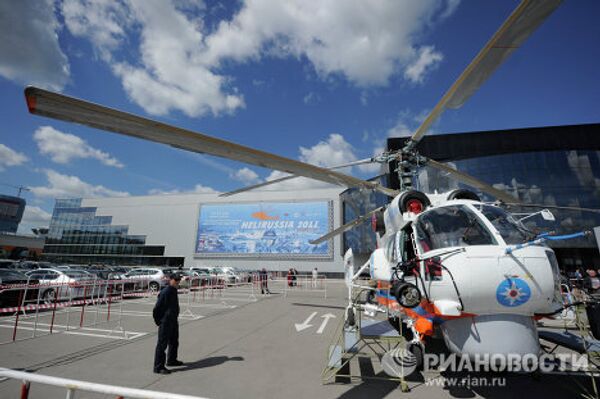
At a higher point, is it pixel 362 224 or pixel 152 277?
pixel 362 224

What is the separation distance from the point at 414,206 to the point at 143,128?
4754mm

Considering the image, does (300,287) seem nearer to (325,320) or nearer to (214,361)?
(325,320)

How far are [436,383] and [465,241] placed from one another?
2.77 meters

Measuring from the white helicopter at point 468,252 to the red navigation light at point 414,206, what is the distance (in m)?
0.53

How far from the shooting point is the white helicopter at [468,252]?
9.98 feet

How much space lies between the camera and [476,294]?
11.5ft

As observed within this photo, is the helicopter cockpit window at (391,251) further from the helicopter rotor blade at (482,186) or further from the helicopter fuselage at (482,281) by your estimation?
the helicopter rotor blade at (482,186)

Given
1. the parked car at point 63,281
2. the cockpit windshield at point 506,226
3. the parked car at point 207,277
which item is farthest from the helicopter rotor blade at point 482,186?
the parked car at point 63,281

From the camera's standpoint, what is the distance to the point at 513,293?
341cm

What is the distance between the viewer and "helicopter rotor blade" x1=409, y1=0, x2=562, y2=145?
2.84 meters

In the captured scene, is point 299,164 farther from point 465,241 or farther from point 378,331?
point 378,331

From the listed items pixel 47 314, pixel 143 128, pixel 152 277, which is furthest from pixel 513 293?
pixel 152 277

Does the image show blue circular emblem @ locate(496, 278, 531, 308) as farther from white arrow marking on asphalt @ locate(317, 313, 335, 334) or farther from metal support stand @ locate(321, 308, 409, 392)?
white arrow marking on asphalt @ locate(317, 313, 335, 334)

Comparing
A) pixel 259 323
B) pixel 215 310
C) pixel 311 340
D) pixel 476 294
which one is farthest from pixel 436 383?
pixel 215 310
